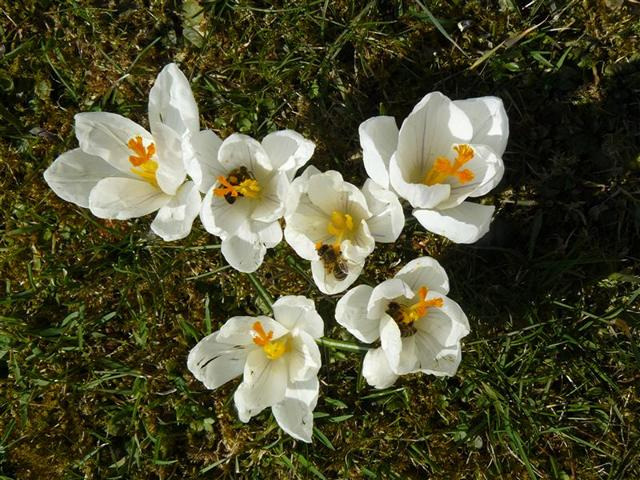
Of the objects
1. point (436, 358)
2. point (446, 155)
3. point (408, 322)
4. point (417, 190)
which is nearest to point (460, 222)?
point (417, 190)

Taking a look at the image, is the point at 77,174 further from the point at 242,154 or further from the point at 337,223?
the point at 337,223

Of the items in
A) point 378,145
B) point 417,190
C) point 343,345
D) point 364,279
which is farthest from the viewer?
point 364,279

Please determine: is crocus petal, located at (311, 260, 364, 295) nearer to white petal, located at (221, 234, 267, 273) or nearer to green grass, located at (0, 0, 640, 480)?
white petal, located at (221, 234, 267, 273)

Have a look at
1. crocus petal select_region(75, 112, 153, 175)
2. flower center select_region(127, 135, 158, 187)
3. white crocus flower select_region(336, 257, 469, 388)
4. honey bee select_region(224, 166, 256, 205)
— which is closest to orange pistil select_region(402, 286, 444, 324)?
white crocus flower select_region(336, 257, 469, 388)

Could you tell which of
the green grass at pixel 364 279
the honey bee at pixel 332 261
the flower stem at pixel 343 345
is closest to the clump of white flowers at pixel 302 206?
the honey bee at pixel 332 261

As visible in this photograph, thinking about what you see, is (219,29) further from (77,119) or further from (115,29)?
(77,119)

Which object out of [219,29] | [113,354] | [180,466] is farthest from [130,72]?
[180,466]

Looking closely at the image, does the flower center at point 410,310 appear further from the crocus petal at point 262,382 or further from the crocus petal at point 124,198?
the crocus petal at point 124,198
